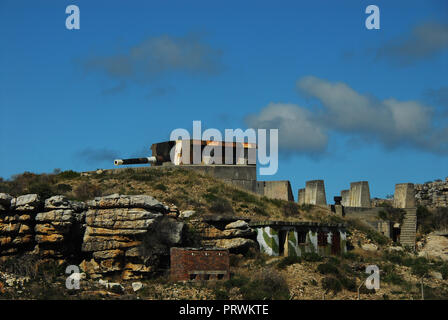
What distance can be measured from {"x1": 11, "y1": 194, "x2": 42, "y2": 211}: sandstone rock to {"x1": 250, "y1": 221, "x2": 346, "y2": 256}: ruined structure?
11548 mm

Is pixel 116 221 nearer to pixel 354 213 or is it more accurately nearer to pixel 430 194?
pixel 354 213

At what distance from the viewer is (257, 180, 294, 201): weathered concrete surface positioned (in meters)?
43.3

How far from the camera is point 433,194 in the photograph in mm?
46281

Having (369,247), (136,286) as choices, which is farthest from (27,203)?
(369,247)

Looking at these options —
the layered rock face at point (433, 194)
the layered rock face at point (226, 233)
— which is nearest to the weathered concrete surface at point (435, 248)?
the layered rock face at point (433, 194)

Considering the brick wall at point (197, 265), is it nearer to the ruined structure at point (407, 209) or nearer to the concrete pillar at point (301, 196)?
the ruined structure at point (407, 209)

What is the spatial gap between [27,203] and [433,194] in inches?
1209

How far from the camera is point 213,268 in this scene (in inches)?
1097

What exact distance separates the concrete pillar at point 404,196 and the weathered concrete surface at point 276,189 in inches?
315

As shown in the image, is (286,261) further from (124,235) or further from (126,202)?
(126,202)

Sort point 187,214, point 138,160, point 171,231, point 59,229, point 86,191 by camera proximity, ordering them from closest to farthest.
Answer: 1. point 171,231
2. point 59,229
3. point 187,214
4. point 86,191
5. point 138,160

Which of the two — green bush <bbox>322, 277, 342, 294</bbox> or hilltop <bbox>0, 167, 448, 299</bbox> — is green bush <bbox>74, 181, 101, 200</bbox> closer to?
hilltop <bbox>0, 167, 448, 299</bbox>
